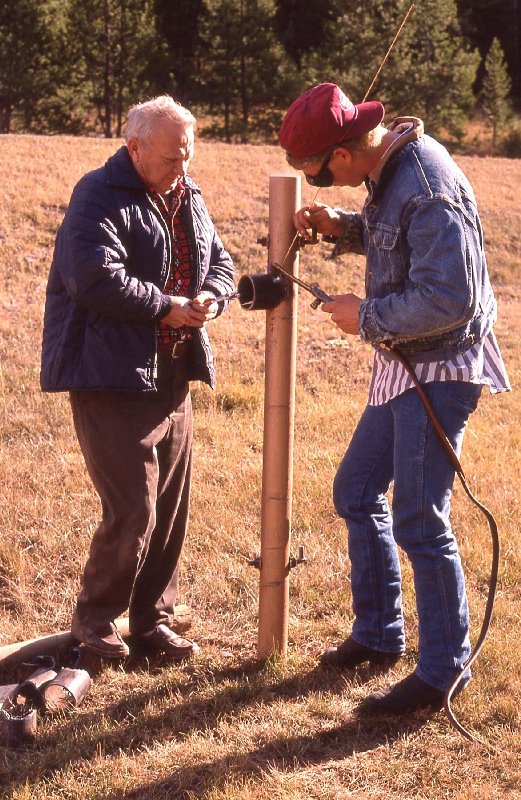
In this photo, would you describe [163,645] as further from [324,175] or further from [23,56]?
[23,56]

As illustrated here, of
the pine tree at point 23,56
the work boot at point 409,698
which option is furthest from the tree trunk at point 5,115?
the work boot at point 409,698

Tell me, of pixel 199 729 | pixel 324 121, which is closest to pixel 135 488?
pixel 199 729

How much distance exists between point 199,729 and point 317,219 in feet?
6.08

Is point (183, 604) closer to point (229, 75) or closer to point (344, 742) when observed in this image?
point (344, 742)

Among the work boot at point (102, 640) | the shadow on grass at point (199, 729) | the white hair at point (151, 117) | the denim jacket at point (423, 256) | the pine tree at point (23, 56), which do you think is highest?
the pine tree at point (23, 56)

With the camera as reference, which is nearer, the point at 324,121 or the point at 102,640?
the point at 324,121

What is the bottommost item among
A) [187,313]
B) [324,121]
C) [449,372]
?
[449,372]

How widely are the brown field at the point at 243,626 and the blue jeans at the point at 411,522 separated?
24 centimetres

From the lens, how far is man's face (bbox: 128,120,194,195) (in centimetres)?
336

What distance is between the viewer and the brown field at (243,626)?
322cm

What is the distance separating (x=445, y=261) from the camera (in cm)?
295

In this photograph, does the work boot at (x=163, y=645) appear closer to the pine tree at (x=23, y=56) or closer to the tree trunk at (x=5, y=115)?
the tree trunk at (x=5, y=115)

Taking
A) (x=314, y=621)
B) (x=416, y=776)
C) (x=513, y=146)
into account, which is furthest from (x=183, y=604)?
(x=513, y=146)

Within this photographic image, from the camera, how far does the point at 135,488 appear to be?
359cm
